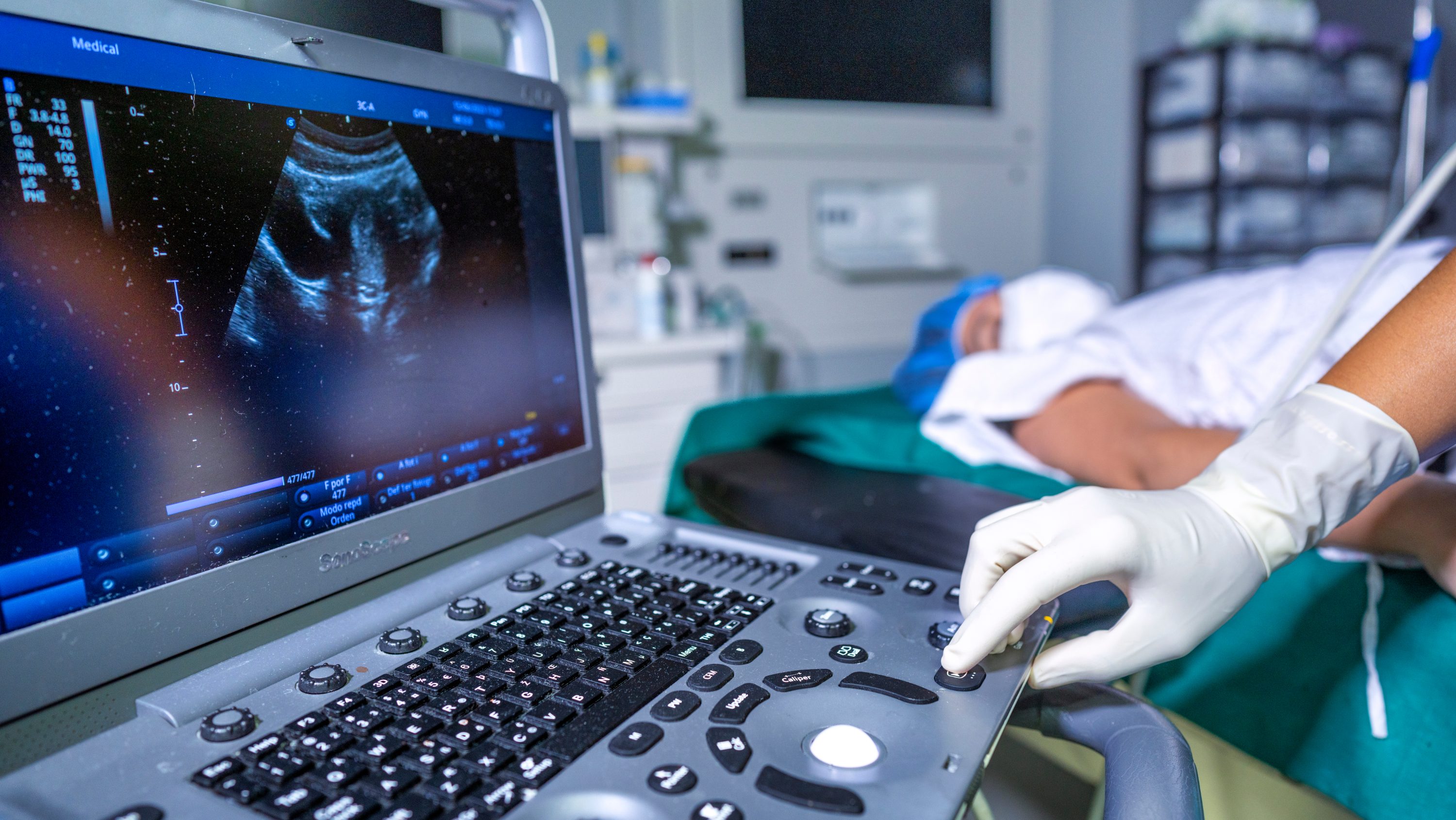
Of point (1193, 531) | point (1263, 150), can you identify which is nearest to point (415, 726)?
point (1193, 531)

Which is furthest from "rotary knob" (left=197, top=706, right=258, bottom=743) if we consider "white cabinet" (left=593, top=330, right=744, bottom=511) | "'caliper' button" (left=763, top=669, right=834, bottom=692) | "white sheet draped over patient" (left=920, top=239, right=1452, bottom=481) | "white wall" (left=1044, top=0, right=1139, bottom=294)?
"white wall" (left=1044, top=0, right=1139, bottom=294)

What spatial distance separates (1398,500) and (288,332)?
2.32 ft

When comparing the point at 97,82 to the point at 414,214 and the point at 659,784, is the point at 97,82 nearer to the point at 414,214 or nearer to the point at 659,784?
the point at 414,214

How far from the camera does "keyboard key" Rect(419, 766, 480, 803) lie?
28 cm

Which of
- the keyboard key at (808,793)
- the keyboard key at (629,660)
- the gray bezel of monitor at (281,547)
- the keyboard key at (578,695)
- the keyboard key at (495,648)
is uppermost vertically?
the gray bezel of monitor at (281,547)

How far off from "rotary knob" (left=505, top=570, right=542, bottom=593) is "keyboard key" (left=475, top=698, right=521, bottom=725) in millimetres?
118

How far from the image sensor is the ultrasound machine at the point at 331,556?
300 mm

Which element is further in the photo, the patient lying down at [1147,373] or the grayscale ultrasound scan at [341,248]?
the patient lying down at [1147,373]

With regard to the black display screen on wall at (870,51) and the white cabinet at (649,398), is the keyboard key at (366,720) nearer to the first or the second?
the white cabinet at (649,398)

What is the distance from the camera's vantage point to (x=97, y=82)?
0.33 metres

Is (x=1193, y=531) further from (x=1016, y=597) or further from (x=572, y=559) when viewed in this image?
(x=572, y=559)

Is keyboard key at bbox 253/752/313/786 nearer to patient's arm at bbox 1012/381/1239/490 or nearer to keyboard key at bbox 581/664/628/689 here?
keyboard key at bbox 581/664/628/689

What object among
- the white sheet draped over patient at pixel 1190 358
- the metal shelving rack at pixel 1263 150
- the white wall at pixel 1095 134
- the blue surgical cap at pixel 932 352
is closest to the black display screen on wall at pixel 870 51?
the white wall at pixel 1095 134

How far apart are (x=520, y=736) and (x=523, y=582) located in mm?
149
